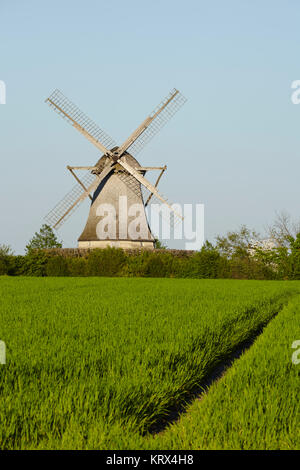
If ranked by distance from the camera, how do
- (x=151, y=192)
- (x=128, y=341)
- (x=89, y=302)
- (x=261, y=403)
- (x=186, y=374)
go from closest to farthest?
1. (x=261, y=403)
2. (x=186, y=374)
3. (x=128, y=341)
4. (x=89, y=302)
5. (x=151, y=192)

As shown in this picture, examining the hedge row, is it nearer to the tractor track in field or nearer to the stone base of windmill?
the stone base of windmill

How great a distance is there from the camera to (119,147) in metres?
31.4

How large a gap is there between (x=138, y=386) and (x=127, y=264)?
24970 millimetres

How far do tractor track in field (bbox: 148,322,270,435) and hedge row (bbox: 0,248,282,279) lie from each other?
805 inches

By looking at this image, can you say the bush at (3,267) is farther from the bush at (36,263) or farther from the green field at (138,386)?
the green field at (138,386)

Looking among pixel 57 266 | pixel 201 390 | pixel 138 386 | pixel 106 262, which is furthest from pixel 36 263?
pixel 138 386

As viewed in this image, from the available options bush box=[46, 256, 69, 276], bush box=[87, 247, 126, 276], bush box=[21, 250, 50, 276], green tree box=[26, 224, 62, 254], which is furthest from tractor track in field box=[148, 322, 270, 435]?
green tree box=[26, 224, 62, 254]

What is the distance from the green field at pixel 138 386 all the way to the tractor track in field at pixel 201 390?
46 mm

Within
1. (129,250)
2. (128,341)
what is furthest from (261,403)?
(129,250)

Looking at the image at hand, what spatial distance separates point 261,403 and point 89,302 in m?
8.22

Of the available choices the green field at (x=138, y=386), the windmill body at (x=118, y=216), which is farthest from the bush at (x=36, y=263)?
the green field at (x=138, y=386)

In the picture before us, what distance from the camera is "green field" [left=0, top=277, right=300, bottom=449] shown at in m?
3.16

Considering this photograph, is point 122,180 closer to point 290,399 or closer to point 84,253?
point 84,253

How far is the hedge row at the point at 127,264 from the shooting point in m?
28.8
